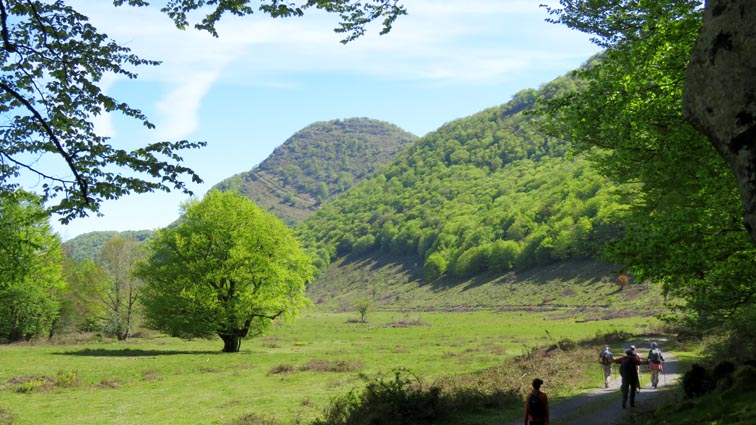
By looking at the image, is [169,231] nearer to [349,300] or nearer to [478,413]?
[478,413]

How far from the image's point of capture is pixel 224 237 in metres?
45.1

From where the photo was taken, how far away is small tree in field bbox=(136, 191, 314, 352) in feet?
139

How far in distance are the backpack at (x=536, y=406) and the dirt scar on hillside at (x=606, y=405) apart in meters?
4.77

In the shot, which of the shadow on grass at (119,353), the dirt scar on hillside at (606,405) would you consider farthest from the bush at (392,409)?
the shadow on grass at (119,353)

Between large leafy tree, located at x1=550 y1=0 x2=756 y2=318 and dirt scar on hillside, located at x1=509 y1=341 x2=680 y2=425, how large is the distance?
154 inches

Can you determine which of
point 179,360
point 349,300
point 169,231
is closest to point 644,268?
point 179,360

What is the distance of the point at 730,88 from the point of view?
18.5 ft

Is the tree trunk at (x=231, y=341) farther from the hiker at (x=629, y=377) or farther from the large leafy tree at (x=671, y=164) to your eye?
the large leafy tree at (x=671, y=164)

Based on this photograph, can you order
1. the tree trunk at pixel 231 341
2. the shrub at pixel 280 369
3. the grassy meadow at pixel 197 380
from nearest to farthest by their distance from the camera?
the grassy meadow at pixel 197 380, the shrub at pixel 280 369, the tree trunk at pixel 231 341

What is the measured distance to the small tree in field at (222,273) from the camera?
1666 inches

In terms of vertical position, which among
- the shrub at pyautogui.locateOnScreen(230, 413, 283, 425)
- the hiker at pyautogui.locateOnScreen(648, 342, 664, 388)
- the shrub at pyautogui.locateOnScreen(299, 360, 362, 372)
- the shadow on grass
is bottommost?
the shrub at pyautogui.locateOnScreen(299, 360, 362, 372)

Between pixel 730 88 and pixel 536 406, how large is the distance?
8351 millimetres

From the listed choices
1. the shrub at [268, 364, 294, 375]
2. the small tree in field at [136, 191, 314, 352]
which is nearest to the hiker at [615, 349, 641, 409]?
the shrub at [268, 364, 294, 375]

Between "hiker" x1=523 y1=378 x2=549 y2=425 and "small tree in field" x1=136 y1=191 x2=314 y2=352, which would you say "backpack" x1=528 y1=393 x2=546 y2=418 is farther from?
"small tree in field" x1=136 y1=191 x2=314 y2=352
